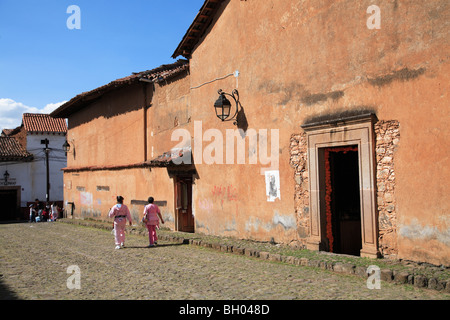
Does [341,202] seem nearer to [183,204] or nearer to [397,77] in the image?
[397,77]

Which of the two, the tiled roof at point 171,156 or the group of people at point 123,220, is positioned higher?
the tiled roof at point 171,156

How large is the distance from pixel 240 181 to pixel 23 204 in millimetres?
27337

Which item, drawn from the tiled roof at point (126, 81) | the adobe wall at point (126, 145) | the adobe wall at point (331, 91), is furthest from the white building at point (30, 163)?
the adobe wall at point (331, 91)

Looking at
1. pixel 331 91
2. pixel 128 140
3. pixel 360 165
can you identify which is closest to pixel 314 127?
pixel 331 91

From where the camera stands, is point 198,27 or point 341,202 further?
point 198,27

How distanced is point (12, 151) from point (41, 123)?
3.69 metres

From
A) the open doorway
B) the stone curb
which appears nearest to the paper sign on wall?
the open doorway

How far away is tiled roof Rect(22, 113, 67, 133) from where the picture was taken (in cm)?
3547

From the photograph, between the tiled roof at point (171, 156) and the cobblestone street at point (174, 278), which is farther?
the tiled roof at point (171, 156)

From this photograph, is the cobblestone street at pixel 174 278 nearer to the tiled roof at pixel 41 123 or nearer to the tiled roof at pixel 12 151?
the tiled roof at pixel 12 151

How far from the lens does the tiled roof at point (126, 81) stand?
1633cm

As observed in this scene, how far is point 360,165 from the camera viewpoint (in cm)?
872

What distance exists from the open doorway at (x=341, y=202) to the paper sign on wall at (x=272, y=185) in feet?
4.69

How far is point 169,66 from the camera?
2039cm
